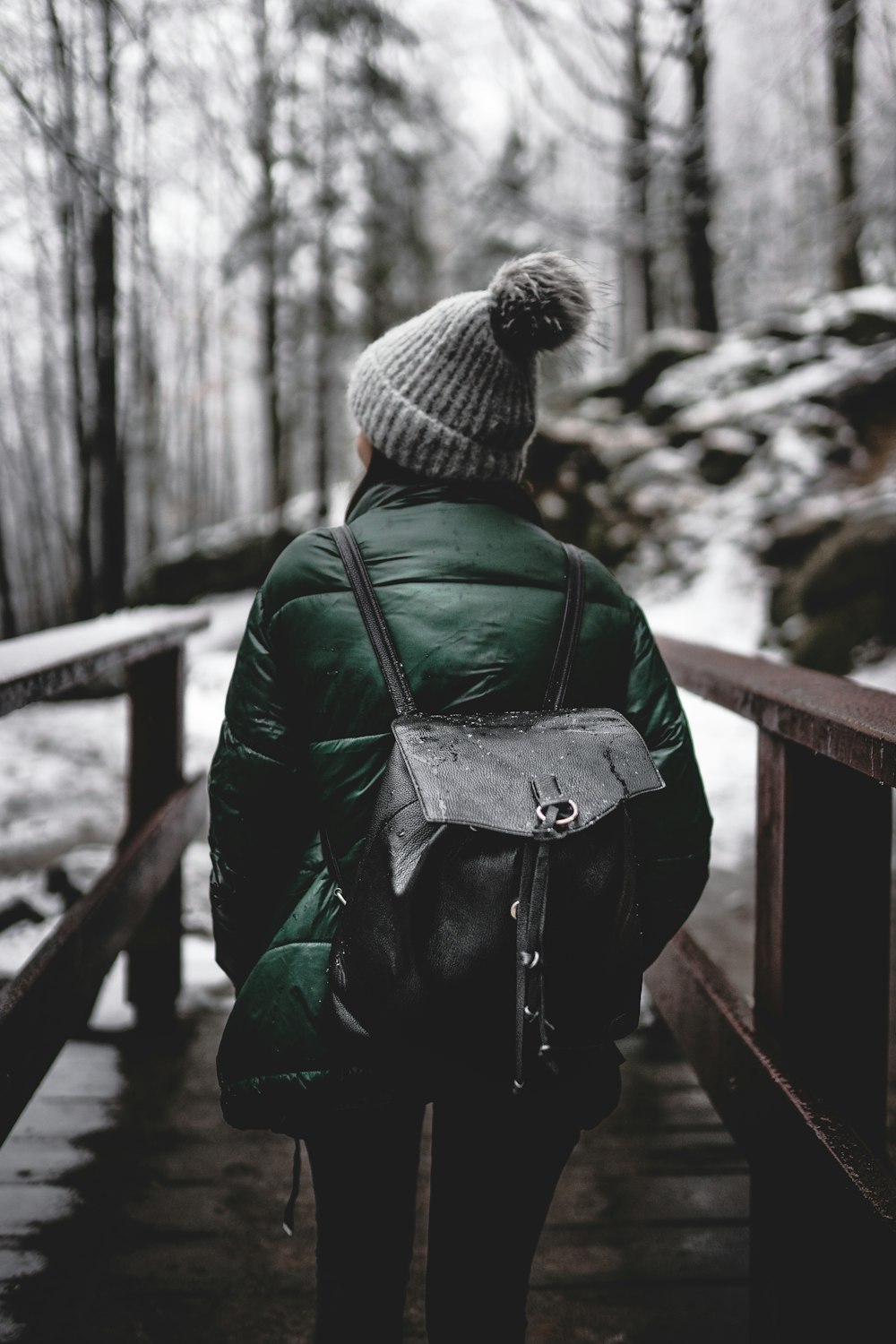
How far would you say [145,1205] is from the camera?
89.7 inches

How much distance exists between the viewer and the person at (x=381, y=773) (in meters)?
1.31

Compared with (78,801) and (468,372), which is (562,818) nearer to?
(468,372)

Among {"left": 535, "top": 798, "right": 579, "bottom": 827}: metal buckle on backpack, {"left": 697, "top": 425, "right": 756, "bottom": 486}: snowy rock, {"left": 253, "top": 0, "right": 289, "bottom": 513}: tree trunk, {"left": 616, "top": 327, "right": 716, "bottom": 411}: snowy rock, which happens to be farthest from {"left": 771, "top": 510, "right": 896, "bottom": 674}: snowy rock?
{"left": 253, "top": 0, "right": 289, "bottom": 513}: tree trunk

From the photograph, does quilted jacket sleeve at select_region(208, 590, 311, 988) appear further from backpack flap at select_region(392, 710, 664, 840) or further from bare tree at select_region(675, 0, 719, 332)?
bare tree at select_region(675, 0, 719, 332)

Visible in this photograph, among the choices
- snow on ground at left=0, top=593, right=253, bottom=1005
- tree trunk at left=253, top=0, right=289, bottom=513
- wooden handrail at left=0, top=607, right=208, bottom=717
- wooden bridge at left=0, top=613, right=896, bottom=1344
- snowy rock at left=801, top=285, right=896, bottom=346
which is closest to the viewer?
wooden bridge at left=0, top=613, right=896, bottom=1344

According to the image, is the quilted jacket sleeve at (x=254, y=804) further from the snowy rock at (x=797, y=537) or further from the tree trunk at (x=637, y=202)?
the snowy rock at (x=797, y=537)

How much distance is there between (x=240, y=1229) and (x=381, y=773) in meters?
1.55

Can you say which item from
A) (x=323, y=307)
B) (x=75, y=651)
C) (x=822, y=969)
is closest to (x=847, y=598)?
(x=822, y=969)

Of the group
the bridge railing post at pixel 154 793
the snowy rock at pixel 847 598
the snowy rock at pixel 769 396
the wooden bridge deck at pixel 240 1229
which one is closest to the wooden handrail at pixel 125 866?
the bridge railing post at pixel 154 793

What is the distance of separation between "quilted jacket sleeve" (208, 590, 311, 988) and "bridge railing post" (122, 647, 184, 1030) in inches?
74.0

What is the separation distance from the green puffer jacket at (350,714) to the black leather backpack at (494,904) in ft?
0.33

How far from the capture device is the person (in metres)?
1.31

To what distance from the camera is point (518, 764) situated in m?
1.17

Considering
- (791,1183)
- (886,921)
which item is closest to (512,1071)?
(791,1183)
